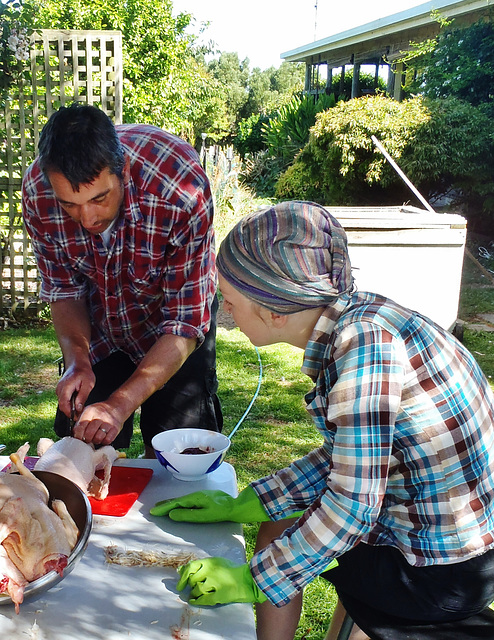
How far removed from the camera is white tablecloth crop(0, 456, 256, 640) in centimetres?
117

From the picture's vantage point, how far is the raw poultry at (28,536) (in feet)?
3.94

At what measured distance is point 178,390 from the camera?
2449 mm

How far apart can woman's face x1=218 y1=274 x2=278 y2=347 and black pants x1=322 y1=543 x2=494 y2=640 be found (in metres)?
0.56

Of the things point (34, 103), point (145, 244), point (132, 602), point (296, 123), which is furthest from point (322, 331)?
point (296, 123)

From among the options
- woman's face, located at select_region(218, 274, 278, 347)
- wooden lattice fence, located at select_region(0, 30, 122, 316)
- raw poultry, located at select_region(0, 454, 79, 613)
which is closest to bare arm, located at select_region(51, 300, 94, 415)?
raw poultry, located at select_region(0, 454, 79, 613)

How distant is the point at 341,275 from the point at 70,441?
884mm

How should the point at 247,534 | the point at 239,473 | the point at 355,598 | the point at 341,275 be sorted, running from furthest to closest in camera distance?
the point at 239,473, the point at 247,534, the point at 355,598, the point at 341,275

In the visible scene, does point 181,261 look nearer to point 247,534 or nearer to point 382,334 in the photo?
point 382,334

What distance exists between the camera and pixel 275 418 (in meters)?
4.36

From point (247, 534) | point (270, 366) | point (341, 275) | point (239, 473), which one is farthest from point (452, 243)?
point (341, 275)

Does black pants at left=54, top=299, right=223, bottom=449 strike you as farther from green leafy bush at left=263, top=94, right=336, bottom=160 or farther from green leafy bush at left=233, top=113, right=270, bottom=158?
green leafy bush at left=233, top=113, right=270, bottom=158

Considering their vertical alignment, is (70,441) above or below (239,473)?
above

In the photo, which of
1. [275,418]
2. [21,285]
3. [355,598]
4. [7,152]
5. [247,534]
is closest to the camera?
[355,598]

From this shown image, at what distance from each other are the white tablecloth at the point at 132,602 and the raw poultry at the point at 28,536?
0.07 m
